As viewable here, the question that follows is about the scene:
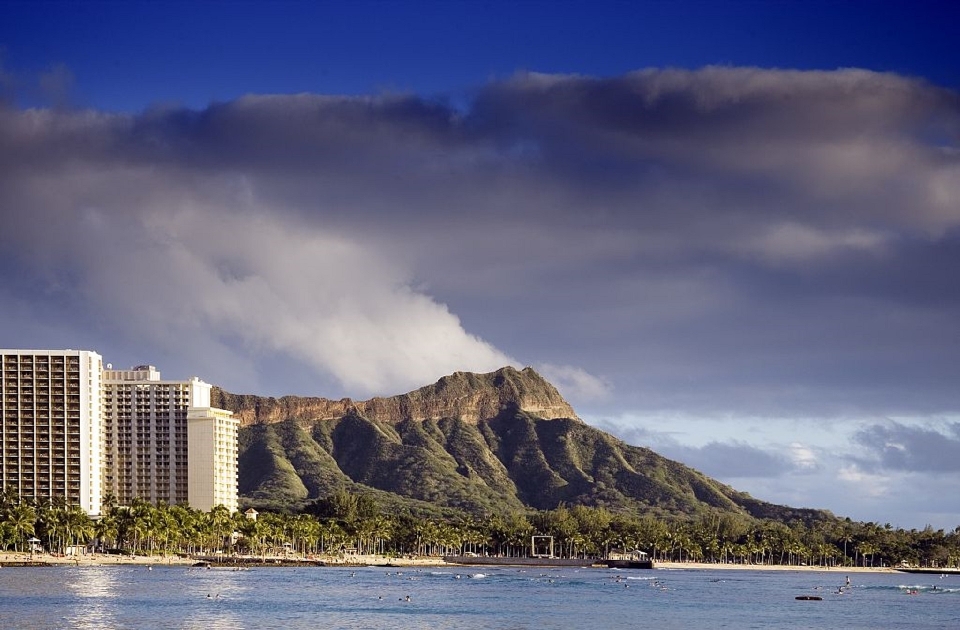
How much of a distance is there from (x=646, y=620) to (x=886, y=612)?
36.6 m

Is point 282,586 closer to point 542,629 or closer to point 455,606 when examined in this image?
point 455,606

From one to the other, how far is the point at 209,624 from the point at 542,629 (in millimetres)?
28630

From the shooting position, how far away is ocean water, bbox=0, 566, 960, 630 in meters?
119

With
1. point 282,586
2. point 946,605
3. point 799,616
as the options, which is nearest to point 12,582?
point 282,586

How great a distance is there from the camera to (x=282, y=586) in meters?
176

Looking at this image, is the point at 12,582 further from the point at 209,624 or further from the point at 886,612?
the point at 886,612

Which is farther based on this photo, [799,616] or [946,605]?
[946,605]

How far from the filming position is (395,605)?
5768 inches

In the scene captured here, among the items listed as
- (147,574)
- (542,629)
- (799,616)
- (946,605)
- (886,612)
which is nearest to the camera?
(542,629)

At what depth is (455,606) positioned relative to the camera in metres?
147

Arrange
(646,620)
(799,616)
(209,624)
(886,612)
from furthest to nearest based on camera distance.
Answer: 1. (886,612)
2. (799,616)
3. (646,620)
4. (209,624)

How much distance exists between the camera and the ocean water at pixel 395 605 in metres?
119

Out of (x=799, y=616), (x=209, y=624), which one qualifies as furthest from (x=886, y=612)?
(x=209, y=624)

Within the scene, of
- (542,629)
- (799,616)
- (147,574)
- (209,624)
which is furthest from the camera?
(147,574)
